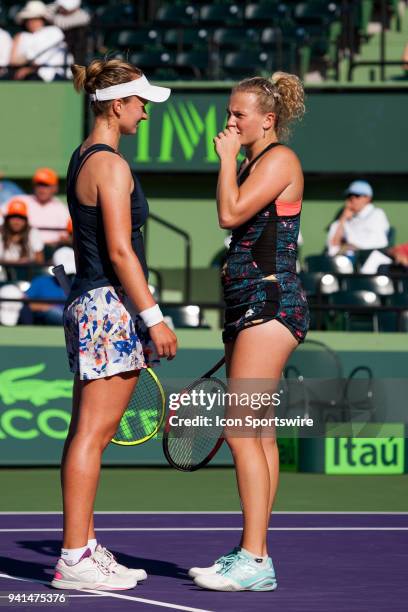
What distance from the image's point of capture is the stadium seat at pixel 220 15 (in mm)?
18078

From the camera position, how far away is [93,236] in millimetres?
6141

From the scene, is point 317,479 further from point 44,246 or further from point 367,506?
point 44,246

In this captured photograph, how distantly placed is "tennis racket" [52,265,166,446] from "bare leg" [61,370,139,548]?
11.1 inches

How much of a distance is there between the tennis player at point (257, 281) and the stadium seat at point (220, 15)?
11975mm

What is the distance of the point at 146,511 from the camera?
9.20 metres

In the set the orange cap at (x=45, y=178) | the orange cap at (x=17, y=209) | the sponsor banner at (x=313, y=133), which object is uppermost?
the sponsor banner at (x=313, y=133)

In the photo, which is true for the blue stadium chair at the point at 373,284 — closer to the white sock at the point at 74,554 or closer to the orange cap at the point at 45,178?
the orange cap at the point at 45,178

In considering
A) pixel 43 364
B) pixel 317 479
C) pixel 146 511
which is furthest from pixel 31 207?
pixel 146 511

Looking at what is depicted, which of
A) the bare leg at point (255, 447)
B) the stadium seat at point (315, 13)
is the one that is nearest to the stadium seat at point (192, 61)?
the stadium seat at point (315, 13)

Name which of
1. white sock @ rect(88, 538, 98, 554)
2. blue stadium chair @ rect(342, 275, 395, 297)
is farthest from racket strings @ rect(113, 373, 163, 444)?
blue stadium chair @ rect(342, 275, 395, 297)

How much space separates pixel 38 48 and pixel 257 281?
11.4 metres

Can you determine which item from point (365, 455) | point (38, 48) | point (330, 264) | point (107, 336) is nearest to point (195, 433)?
point (107, 336)

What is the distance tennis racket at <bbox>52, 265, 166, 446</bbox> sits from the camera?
6.44 metres

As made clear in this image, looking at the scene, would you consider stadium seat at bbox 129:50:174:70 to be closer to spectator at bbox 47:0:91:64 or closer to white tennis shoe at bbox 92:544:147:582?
spectator at bbox 47:0:91:64
